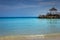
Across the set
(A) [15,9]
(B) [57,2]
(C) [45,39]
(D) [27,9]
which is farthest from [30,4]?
(C) [45,39]

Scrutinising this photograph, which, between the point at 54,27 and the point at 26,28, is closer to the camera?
the point at 26,28

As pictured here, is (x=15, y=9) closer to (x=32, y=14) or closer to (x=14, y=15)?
(x=14, y=15)

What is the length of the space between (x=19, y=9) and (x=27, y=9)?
252 millimetres

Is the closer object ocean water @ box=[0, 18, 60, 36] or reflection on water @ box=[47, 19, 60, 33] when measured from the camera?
ocean water @ box=[0, 18, 60, 36]

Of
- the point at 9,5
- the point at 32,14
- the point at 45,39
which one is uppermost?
the point at 9,5

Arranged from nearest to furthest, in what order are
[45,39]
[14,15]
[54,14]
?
1. [45,39]
2. [14,15]
3. [54,14]

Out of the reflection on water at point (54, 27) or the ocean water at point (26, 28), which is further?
the reflection on water at point (54, 27)

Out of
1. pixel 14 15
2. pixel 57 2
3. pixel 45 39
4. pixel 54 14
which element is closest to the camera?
pixel 45 39

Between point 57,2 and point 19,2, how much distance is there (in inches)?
48.0

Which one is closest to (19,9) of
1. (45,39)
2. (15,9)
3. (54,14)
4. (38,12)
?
(15,9)

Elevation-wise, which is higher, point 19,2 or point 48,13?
point 19,2

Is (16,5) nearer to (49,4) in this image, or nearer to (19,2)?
(19,2)

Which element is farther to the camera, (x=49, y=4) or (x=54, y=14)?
(x=54, y=14)

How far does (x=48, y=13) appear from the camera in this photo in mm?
5285
